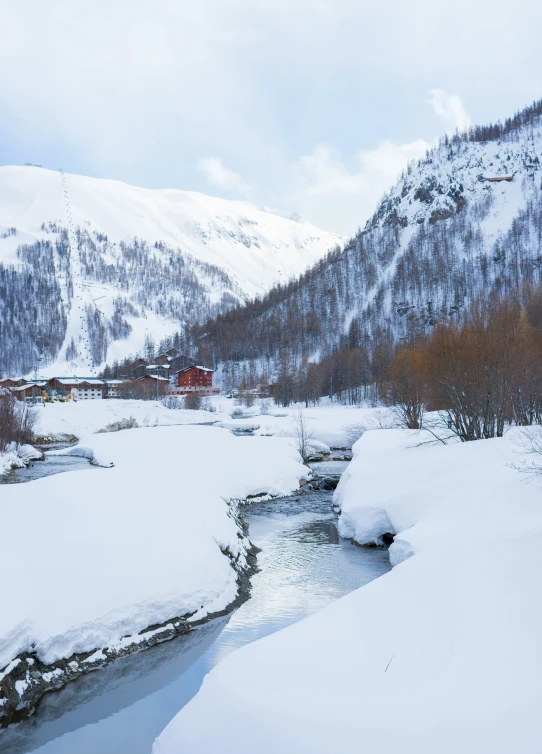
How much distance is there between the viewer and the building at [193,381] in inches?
4262

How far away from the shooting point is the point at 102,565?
37.2 ft

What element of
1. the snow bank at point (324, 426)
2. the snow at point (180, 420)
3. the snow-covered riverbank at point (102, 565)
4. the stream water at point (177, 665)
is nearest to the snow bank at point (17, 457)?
the snow at point (180, 420)

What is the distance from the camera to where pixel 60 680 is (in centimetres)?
942

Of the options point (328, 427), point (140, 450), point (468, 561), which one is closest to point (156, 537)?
point (468, 561)

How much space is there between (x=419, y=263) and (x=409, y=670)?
403 feet

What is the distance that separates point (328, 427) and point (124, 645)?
138 feet

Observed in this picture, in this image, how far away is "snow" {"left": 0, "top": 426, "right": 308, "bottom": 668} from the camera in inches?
384

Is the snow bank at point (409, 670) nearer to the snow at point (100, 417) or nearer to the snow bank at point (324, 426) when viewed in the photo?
the snow bank at point (324, 426)

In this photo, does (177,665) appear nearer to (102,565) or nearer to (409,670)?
(102,565)

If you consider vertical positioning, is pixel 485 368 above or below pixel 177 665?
above

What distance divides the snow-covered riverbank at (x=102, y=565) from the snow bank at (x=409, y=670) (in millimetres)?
3761

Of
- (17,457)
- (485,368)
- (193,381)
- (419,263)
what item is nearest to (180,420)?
(17,457)

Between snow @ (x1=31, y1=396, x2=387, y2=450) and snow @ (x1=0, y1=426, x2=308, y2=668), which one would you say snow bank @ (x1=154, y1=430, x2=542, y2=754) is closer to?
snow @ (x1=0, y1=426, x2=308, y2=668)

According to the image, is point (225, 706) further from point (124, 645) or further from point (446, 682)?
point (124, 645)
